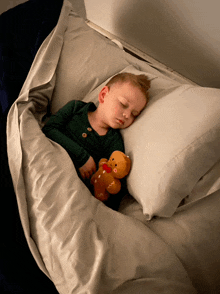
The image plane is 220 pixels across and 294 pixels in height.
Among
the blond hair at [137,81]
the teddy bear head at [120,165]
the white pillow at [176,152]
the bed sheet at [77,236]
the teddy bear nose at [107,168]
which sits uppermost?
the blond hair at [137,81]

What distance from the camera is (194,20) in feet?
3.29

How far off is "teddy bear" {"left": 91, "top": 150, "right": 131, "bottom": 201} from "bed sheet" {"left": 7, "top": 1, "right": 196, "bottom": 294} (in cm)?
11

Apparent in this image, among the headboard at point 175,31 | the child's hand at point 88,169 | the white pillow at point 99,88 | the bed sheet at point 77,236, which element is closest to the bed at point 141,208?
the bed sheet at point 77,236

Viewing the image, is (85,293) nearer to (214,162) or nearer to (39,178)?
(39,178)

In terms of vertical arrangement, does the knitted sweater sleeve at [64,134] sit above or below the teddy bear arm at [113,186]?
above

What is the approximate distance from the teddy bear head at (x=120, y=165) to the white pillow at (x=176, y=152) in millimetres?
24

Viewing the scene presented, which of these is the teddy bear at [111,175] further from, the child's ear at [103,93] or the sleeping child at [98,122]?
the child's ear at [103,93]

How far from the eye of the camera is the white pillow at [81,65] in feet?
3.33

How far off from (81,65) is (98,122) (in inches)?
11.4

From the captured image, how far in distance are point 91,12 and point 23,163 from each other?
54.2 inches

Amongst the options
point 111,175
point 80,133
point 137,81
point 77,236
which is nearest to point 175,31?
point 137,81

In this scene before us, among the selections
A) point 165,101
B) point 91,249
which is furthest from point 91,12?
point 91,249

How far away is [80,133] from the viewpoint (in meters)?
0.94

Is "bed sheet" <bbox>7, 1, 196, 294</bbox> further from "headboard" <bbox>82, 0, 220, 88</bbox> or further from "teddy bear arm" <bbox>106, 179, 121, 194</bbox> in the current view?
"headboard" <bbox>82, 0, 220, 88</bbox>
